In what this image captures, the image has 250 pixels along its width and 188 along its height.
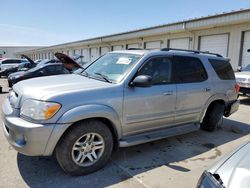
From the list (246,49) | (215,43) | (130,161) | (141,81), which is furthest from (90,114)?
(215,43)

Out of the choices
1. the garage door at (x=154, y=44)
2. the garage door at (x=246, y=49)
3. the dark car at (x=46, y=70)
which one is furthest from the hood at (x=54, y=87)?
the garage door at (x=154, y=44)

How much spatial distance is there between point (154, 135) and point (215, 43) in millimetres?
12518

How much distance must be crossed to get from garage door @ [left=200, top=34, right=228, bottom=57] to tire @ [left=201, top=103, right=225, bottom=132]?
392 inches

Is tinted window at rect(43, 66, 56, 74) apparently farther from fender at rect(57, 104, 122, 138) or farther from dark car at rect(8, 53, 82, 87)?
fender at rect(57, 104, 122, 138)

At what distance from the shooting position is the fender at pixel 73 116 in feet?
10.1

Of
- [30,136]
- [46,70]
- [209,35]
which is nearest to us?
[30,136]

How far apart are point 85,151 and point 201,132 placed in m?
3.29

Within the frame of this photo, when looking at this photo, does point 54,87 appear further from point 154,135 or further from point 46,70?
point 46,70

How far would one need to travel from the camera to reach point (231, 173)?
172cm

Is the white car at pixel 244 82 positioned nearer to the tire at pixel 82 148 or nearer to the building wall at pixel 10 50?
the tire at pixel 82 148

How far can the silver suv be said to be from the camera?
3.07 meters

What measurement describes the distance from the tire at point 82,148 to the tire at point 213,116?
2902 mm

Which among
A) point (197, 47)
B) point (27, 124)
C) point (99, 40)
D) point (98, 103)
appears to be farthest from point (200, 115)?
point (99, 40)

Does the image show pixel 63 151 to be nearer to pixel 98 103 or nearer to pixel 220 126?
pixel 98 103
